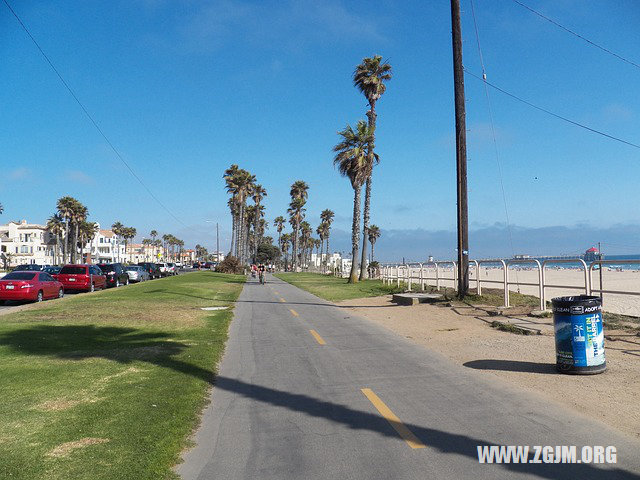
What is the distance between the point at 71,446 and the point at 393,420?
346cm

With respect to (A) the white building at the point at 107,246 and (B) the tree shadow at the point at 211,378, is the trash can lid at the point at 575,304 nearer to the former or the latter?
(B) the tree shadow at the point at 211,378

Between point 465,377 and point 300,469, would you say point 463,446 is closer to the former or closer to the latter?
point 300,469

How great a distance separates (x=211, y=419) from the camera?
626cm

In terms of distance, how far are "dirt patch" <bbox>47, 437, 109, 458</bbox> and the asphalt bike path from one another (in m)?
1.02

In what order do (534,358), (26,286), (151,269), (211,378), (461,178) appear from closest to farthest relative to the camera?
(211,378) < (534,358) < (461,178) < (26,286) < (151,269)

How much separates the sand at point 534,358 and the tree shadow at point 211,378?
1.50 meters

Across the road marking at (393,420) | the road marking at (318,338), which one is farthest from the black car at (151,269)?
the road marking at (393,420)

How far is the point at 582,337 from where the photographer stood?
25.6 feet

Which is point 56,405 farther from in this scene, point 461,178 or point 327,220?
point 327,220

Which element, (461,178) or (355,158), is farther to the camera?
(355,158)

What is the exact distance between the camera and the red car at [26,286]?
22562 mm

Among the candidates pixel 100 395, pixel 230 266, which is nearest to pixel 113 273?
pixel 230 266

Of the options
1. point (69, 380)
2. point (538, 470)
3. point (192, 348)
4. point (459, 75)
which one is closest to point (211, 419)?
point (69, 380)

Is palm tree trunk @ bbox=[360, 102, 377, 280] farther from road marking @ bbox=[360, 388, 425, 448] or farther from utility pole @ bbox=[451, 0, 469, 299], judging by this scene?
road marking @ bbox=[360, 388, 425, 448]
